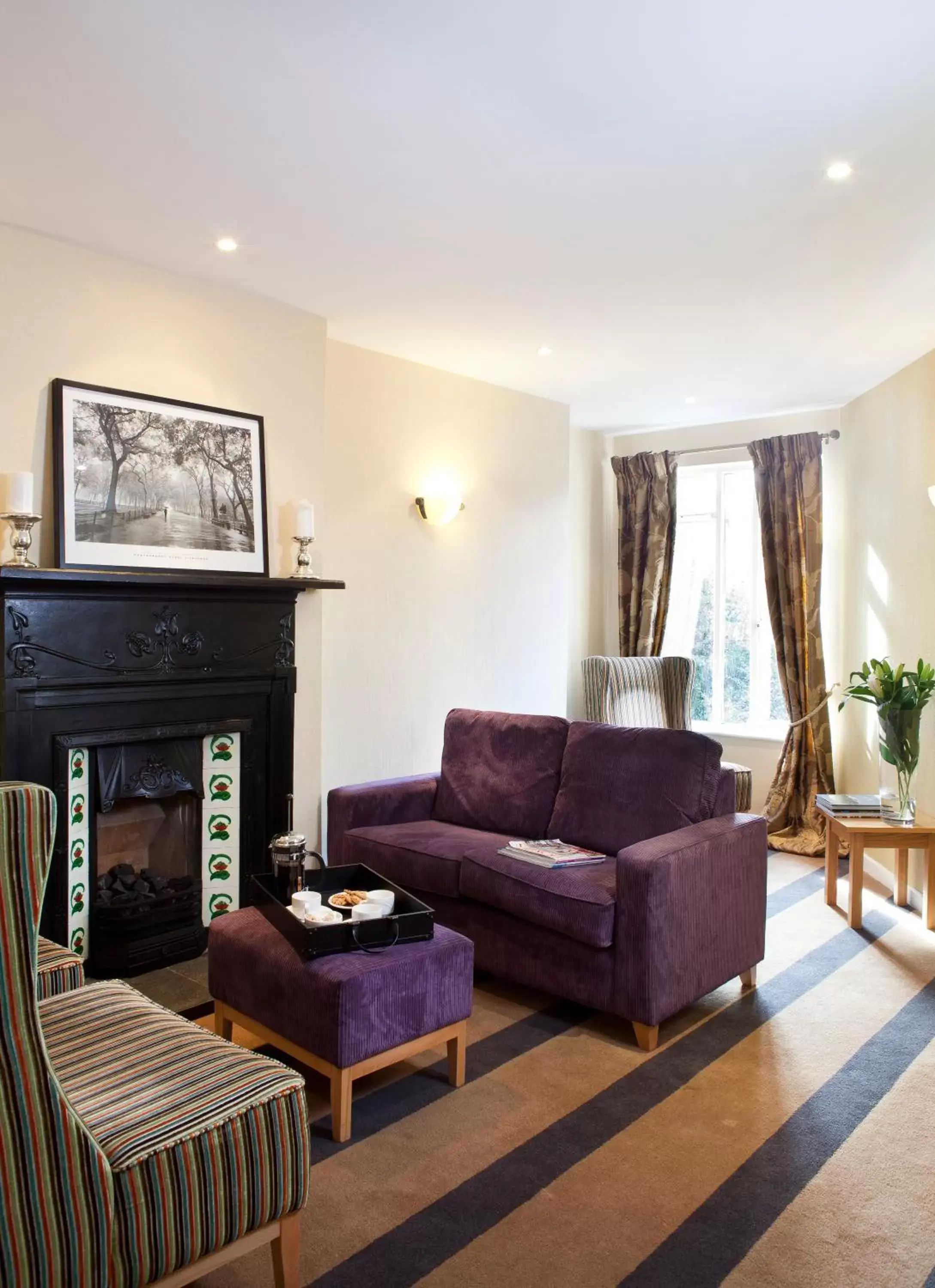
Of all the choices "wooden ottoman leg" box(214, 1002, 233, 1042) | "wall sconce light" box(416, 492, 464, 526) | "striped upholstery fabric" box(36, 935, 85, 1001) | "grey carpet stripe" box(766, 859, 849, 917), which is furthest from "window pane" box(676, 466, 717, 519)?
"striped upholstery fabric" box(36, 935, 85, 1001)

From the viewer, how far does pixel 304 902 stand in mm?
2689

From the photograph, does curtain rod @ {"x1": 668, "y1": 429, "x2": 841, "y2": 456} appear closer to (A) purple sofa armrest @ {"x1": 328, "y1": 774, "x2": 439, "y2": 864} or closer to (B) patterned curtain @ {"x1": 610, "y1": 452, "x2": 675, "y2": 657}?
(B) patterned curtain @ {"x1": 610, "y1": 452, "x2": 675, "y2": 657}

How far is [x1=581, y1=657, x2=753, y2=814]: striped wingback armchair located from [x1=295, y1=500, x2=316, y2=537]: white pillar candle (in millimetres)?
2173

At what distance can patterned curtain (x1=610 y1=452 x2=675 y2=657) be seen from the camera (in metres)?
6.23

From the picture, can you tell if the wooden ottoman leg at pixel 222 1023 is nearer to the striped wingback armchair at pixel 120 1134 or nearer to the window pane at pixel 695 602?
the striped wingback armchair at pixel 120 1134

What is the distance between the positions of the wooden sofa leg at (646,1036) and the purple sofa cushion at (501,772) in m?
0.99

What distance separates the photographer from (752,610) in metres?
6.13

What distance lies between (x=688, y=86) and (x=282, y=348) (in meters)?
2.18

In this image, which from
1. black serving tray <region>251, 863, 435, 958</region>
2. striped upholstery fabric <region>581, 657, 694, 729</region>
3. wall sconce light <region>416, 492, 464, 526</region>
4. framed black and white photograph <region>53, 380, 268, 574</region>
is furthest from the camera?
striped upholstery fabric <region>581, 657, 694, 729</region>

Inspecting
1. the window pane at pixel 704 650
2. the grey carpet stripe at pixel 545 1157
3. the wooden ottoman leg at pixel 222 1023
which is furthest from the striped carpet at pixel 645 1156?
the window pane at pixel 704 650

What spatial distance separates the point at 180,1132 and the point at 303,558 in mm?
2717

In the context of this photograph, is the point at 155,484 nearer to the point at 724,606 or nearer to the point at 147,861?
the point at 147,861

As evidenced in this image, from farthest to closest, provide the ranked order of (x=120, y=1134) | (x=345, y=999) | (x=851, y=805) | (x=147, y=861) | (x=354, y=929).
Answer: (x=851, y=805), (x=147, y=861), (x=354, y=929), (x=345, y=999), (x=120, y=1134)

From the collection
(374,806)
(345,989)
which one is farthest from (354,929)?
(374,806)
